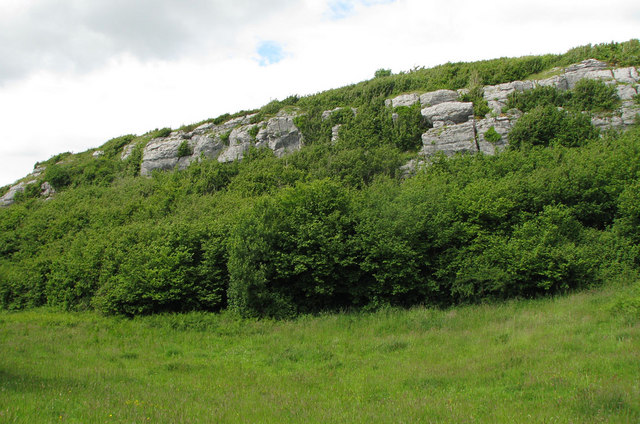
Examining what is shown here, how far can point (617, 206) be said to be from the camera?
65.5ft

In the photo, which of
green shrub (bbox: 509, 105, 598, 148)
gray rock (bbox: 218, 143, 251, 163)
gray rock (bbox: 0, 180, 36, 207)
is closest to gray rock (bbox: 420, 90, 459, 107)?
green shrub (bbox: 509, 105, 598, 148)

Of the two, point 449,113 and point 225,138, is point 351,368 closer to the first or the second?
point 449,113

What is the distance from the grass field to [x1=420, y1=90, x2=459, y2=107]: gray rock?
86.3 ft

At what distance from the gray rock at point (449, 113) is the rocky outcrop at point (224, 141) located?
1438 cm

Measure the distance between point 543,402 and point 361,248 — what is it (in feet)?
44.9

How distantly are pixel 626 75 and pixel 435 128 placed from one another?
52.0 ft

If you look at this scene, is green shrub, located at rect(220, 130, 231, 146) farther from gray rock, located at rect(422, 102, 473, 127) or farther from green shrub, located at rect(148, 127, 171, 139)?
gray rock, located at rect(422, 102, 473, 127)

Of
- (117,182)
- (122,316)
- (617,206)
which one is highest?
(117,182)

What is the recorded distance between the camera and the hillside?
19.6 meters

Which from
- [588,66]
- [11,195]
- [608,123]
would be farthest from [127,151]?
[608,123]

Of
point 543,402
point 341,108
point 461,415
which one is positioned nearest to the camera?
point 461,415

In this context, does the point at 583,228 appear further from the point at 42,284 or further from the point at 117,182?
the point at 117,182

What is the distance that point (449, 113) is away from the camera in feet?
120

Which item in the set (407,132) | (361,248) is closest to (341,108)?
(407,132)
